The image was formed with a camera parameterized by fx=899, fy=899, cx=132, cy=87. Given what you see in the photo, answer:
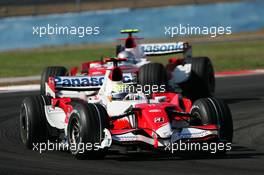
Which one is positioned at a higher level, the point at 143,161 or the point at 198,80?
the point at 198,80

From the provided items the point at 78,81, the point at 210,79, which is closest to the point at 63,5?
the point at 210,79

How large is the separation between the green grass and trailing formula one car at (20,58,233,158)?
53.8 ft

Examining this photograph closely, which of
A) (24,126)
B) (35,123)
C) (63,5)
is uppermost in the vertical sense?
(63,5)

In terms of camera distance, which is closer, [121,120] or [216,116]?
[216,116]

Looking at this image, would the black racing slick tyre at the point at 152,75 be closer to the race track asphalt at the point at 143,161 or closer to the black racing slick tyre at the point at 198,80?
the black racing slick tyre at the point at 198,80

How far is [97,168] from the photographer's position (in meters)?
12.5

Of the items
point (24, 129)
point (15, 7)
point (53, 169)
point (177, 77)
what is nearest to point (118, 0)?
point (15, 7)

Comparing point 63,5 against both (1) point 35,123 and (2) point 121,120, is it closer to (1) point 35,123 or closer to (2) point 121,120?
(1) point 35,123

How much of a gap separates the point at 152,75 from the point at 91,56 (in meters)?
17.4

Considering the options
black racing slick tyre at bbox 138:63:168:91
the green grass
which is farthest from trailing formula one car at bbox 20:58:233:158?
the green grass

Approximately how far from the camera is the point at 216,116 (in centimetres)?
1378

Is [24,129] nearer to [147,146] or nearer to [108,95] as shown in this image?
[108,95]

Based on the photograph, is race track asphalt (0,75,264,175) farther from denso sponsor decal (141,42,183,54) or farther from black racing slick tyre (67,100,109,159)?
denso sponsor decal (141,42,183,54)

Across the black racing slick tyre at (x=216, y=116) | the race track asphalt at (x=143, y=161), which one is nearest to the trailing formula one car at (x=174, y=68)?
the race track asphalt at (x=143, y=161)
